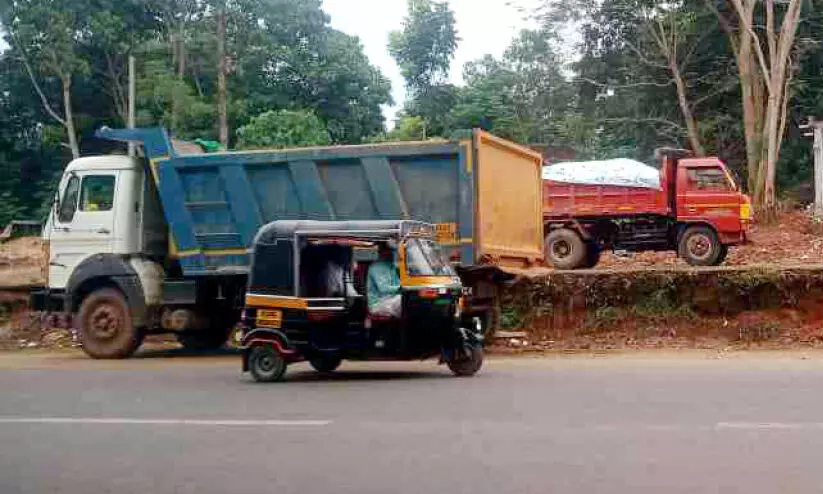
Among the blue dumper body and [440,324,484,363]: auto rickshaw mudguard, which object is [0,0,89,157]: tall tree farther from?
[440,324,484,363]: auto rickshaw mudguard

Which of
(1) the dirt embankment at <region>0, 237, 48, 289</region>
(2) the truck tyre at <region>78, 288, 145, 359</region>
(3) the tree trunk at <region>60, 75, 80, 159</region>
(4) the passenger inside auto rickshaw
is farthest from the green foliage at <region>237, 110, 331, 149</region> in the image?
(4) the passenger inside auto rickshaw

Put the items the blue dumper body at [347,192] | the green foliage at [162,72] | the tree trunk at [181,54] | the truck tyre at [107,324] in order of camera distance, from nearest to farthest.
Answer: the blue dumper body at [347,192] → the truck tyre at [107,324] → the green foliage at [162,72] → the tree trunk at [181,54]

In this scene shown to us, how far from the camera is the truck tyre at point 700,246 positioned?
18078mm

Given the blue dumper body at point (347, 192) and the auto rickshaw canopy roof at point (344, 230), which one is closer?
the auto rickshaw canopy roof at point (344, 230)

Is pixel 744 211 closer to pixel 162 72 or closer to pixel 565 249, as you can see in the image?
pixel 565 249

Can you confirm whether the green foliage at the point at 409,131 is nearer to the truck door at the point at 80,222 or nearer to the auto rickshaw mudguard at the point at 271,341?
the truck door at the point at 80,222

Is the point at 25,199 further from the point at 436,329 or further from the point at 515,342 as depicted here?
the point at 436,329

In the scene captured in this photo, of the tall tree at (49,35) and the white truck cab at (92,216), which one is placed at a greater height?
the tall tree at (49,35)

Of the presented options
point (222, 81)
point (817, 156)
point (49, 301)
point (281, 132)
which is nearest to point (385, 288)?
point (49, 301)

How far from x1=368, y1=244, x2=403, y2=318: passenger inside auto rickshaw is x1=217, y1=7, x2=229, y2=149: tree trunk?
1948 centimetres

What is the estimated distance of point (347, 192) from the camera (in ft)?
43.6

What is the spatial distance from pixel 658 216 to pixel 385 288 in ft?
31.1

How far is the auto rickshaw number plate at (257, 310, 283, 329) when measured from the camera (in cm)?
1096

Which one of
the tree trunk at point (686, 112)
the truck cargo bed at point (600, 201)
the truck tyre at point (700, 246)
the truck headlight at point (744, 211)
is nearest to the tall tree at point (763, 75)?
the tree trunk at point (686, 112)
